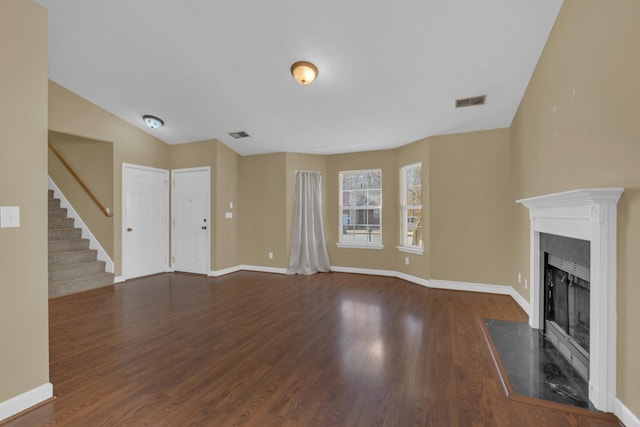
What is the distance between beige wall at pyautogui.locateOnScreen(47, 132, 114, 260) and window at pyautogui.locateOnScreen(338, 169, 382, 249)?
13.5 ft

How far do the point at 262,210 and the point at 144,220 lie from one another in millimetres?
2141

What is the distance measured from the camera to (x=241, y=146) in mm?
5754

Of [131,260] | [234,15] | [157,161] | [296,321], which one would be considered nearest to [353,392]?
[296,321]

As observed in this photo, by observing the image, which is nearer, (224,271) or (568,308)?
(568,308)

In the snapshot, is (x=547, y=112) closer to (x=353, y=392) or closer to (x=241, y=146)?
(x=353, y=392)

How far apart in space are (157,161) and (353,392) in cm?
550

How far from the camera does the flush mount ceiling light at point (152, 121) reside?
4883 mm

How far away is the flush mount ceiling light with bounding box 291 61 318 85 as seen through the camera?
10.6 ft

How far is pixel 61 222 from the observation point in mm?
5102

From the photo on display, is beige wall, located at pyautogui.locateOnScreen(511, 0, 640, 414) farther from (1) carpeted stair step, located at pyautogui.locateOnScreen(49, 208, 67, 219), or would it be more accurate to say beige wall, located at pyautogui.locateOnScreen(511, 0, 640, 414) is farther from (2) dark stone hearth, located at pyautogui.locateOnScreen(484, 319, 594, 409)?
(1) carpeted stair step, located at pyautogui.locateOnScreen(49, 208, 67, 219)

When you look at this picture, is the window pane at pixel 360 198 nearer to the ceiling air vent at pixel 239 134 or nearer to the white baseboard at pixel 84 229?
the ceiling air vent at pixel 239 134

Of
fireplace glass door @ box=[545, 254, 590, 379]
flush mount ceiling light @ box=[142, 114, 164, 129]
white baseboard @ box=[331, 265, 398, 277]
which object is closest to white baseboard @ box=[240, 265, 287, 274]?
white baseboard @ box=[331, 265, 398, 277]

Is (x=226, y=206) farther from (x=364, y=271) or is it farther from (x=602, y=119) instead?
(x=602, y=119)

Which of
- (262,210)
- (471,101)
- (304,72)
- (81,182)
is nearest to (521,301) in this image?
(471,101)
